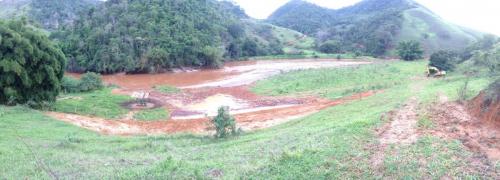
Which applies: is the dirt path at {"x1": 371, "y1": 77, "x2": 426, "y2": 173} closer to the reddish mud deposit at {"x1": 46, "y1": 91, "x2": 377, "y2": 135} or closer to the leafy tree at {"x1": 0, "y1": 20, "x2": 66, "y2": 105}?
the reddish mud deposit at {"x1": 46, "y1": 91, "x2": 377, "y2": 135}

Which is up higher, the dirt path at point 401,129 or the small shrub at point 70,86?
the dirt path at point 401,129

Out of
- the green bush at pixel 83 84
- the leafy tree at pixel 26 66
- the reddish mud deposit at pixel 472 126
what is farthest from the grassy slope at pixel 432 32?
the reddish mud deposit at pixel 472 126

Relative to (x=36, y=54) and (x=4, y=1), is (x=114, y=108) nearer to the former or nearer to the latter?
(x=36, y=54)

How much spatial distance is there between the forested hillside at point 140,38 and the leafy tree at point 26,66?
30057 millimetres

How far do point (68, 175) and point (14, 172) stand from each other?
123 centimetres

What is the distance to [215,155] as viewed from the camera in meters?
12.2

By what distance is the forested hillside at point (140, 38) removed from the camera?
186ft

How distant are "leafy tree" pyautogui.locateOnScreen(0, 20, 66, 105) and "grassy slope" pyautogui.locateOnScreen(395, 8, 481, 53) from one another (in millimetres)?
64422

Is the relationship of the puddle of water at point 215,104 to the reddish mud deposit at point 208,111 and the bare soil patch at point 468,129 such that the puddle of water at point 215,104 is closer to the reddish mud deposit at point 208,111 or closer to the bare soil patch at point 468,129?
the reddish mud deposit at point 208,111

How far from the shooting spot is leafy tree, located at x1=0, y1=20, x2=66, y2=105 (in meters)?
23.5

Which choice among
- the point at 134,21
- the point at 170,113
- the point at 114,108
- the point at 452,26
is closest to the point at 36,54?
the point at 114,108

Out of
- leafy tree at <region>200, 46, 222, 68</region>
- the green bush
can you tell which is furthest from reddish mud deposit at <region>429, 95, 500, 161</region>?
leafy tree at <region>200, 46, 222, 68</region>

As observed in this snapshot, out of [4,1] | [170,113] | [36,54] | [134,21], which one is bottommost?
[170,113]

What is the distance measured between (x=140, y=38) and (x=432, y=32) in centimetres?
5486
